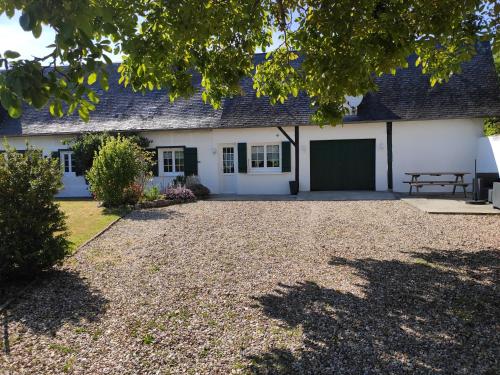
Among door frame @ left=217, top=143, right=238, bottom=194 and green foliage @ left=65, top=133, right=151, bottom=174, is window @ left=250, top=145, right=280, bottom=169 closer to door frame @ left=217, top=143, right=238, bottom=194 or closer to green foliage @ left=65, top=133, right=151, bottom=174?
door frame @ left=217, top=143, right=238, bottom=194

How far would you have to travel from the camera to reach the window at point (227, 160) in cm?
1795

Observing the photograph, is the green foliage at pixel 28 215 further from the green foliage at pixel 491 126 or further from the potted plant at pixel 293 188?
the green foliage at pixel 491 126

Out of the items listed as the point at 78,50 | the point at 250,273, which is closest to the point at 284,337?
the point at 250,273

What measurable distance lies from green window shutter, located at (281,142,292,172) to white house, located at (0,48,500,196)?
40 millimetres

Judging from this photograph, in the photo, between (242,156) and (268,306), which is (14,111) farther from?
(242,156)

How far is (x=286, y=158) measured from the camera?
17.0 m

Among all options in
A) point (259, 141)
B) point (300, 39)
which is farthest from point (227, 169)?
point (300, 39)

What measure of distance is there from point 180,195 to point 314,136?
229 inches

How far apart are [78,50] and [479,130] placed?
15766mm

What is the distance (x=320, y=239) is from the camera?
327 inches

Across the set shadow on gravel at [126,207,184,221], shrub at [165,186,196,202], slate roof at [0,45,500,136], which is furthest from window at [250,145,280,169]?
shadow on gravel at [126,207,184,221]

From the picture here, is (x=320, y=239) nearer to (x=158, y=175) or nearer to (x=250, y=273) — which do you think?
(x=250, y=273)

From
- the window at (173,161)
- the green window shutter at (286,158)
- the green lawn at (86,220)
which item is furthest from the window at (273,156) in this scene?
the green lawn at (86,220)

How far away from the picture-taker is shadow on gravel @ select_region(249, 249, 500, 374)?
352cm
